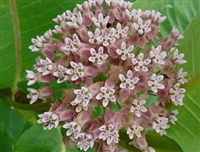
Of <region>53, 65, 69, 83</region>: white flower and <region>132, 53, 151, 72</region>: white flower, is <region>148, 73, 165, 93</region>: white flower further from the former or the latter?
<region>53, 65, 69, 83</region>: white flower

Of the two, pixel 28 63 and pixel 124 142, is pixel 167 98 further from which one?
pixel 28 63

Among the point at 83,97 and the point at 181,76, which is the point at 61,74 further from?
the point at 181,76

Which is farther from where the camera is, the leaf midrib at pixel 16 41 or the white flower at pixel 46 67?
the leaf midrib at pixel 16 41

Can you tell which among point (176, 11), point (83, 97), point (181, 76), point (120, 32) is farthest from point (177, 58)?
point (176, 11)

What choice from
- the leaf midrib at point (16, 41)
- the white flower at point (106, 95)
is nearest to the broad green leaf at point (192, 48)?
the white flower at point (106, 95)

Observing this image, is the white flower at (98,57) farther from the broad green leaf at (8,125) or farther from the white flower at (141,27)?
the broad green leaf at (8,125)

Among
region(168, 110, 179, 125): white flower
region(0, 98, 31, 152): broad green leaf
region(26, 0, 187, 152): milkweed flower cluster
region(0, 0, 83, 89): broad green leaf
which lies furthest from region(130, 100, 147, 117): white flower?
region(0, 98, 31, 152): broad green leaf

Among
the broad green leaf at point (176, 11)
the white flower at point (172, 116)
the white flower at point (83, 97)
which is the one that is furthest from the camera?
the broad green leaf at point (176, 11)

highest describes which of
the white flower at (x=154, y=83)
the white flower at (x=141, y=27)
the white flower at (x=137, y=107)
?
the white flower at (x=141, y=27)
